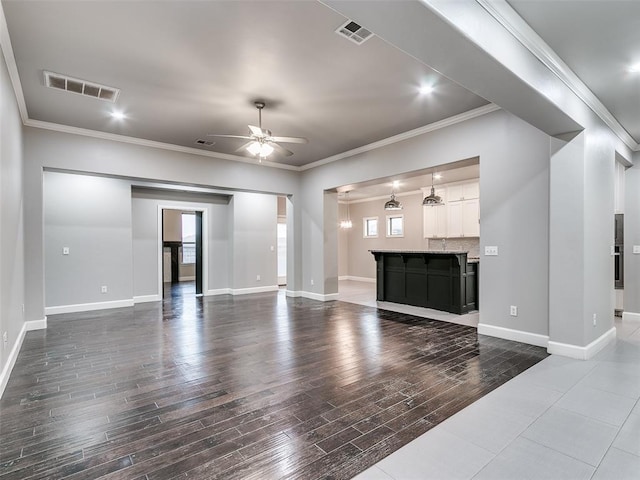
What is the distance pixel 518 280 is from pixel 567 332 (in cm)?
77

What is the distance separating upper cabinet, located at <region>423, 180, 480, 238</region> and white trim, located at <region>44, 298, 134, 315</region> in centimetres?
747

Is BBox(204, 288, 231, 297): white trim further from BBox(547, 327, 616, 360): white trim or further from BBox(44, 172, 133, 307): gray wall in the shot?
BBox(547, 327, 616, 360): white trim

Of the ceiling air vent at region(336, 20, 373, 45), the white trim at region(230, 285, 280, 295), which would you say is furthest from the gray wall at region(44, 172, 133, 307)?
the ceiling air vent at region(336, 20, 373, 45)

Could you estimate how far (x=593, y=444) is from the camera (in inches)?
80.5

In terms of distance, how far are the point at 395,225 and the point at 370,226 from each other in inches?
42.4

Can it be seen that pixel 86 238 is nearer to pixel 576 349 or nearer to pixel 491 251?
pixel 491 251

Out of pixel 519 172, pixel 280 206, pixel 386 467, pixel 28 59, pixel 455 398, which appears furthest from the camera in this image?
pixel 280 206

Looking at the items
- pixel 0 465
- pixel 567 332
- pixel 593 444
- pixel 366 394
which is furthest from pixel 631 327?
pixel 0 465

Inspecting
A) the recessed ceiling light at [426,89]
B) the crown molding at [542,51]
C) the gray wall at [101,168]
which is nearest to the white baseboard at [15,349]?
the gray wall at [101,168]

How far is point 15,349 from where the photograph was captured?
3621 millimetres

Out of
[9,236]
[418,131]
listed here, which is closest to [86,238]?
[9,236]

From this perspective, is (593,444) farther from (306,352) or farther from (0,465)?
(0,465)

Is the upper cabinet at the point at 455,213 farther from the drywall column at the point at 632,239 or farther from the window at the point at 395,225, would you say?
the drywall column at the point at 632,239

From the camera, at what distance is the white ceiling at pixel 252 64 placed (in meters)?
2.54
